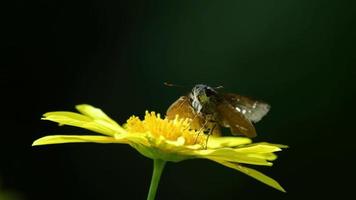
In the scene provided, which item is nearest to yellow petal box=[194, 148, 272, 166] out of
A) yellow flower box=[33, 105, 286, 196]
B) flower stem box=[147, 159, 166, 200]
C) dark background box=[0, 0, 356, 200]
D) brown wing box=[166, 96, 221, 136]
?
yellow flower box=[33, 105, 286, 196]

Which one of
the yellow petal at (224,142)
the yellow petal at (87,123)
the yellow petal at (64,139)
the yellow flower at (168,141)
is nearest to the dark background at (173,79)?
the yellow petal at (224,142)

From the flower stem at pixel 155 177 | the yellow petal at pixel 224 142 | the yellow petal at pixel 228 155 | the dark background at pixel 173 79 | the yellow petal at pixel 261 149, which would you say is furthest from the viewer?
the dark background at pixel 173 79

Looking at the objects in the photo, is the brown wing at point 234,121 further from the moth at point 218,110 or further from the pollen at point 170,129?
the pollen at point 170,129

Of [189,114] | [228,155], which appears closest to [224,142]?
[189,114]

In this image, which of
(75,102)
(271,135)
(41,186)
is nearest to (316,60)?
(271,135)

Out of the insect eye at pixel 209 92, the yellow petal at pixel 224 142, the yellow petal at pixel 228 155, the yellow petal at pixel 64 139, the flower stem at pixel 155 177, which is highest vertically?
the insect eye at pixel 209 92

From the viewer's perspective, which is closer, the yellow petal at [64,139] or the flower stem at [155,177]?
the flower stem at [155,177]

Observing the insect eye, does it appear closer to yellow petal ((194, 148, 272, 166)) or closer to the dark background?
yellow petal ((194, 148, 272, 166))
